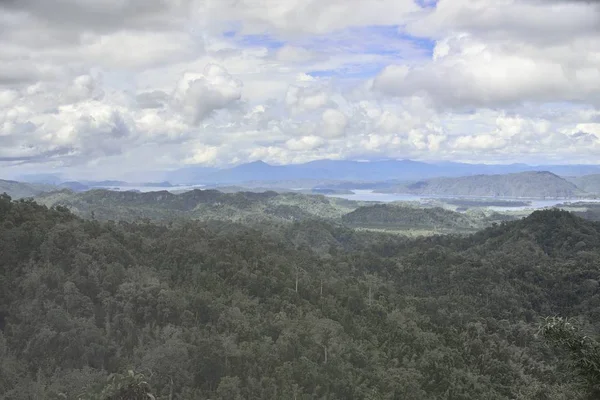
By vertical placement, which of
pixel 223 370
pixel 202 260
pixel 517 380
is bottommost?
pixel 517 380

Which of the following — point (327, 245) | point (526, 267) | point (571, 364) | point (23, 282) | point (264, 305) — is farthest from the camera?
point (327, 245)

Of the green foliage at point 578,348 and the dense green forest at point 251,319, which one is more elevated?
the green foliage at point 578,348

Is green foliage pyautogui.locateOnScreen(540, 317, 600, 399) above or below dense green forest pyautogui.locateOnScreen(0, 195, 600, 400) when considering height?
above

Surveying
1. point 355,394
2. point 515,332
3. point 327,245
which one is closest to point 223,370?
point 355,394

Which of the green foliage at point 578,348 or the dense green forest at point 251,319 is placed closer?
the green foliage at point 578,348

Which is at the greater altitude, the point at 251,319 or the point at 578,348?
the point at 578,348

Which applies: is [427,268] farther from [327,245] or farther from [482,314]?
[327,245]

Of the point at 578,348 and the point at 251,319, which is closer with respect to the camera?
the point at 578,348

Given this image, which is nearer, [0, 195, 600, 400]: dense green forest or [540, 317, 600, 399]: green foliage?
[540, 317, 600, 399]: green foliage
